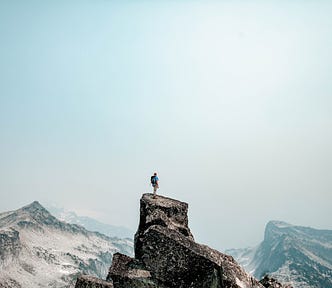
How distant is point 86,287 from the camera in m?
17.2

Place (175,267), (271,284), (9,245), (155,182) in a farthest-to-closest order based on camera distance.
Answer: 1. (9,245)
2. (155,182)
3. (271,284)
4. (175,267)

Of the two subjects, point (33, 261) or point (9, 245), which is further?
point (33, 261)

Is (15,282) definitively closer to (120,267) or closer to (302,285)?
(120,267)

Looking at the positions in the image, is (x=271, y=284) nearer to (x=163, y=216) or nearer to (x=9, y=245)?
(x=163, y=216)

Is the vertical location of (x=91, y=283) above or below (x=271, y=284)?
below

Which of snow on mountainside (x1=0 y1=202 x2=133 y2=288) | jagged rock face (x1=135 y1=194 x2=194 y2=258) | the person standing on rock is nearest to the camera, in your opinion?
jagged rock face (x1=135 y1=194 x2=194 y2=258)

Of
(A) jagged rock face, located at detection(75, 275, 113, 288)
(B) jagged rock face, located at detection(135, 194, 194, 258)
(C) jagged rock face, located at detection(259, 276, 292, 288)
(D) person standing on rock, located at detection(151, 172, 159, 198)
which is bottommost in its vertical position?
(A) jagged rock face, located at detection(75, 275, 113, 288)

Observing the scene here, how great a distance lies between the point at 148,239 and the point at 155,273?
1.79m

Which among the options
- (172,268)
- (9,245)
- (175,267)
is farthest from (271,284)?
(9,245)

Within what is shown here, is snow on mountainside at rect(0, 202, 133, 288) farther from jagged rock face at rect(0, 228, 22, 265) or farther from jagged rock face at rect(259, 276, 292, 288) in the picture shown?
jagged rock face at rect(259, 276, 292, 288)

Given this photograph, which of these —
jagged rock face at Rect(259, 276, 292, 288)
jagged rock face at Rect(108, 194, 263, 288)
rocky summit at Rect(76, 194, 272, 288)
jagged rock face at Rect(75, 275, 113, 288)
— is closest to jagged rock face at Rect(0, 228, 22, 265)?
jagged rock face at Rect(75, 275, 113, 288)

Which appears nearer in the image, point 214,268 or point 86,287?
point 214,268

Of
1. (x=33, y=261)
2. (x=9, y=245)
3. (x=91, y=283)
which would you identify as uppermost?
(x=91, y=283)

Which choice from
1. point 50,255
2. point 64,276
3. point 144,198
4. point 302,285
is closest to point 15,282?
point 64,276
